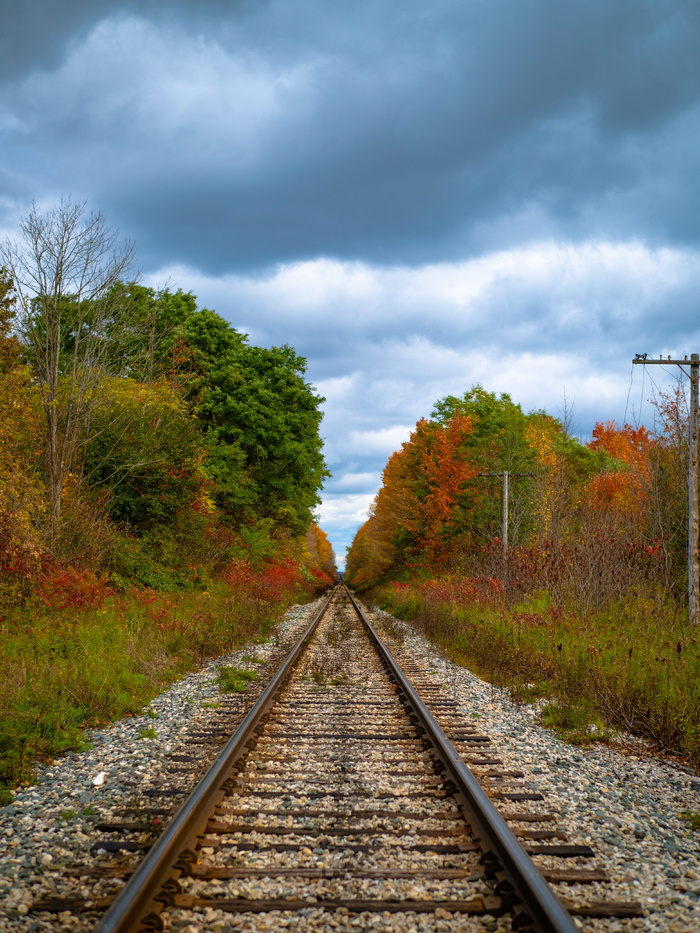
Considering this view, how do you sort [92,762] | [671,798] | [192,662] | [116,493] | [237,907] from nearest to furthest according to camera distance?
1. [237,907]
2. [671,798]
3. [92,762]
4. [192,662]
5. [116,493]

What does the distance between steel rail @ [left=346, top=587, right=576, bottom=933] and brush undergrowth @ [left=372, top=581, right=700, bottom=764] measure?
239cm

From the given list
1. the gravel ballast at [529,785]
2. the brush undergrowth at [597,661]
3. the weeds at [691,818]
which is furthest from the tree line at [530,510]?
the weeds at [691,818]

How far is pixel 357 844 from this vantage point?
436 cm

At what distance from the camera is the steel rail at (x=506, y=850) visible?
325cm

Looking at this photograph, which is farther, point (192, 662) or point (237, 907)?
point (192, 662)

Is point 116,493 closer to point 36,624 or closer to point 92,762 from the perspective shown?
point 36,624

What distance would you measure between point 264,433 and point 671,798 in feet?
79.9

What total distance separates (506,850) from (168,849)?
2024mm

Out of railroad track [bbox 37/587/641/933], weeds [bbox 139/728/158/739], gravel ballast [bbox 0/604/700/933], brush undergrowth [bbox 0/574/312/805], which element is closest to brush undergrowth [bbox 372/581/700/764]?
gravel ballast [bbox 0/604/700/933]

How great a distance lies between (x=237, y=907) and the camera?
3555mm

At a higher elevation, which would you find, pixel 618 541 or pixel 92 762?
pixel 618 541

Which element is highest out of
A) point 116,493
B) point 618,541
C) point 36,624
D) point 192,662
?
point 116,493

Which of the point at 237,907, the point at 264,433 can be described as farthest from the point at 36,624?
the point at 264,433

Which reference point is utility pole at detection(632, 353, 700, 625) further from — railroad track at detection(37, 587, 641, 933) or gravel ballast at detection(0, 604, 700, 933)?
railroad track at detection(37, 587, 641, 933)
